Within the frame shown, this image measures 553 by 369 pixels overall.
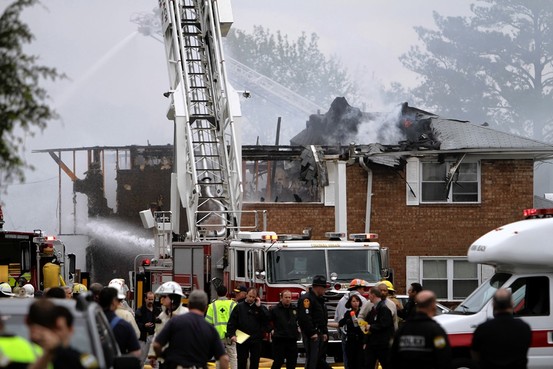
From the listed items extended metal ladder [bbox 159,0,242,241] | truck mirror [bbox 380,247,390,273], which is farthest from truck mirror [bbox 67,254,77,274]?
truck mirror [bbox 380,247,390,273]

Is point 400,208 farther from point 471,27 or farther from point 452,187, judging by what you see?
point 471,27

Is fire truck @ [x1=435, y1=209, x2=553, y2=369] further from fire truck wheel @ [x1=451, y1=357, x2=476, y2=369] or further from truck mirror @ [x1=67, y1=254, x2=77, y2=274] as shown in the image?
truck mirror @ [x1=67, y1=254, x2=77, y2=274]

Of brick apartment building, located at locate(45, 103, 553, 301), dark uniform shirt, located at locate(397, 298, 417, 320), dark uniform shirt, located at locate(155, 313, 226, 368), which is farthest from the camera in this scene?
brick apartment building, located at locate(45, 103, 553, 301)

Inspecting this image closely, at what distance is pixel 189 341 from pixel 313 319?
613 centimetres

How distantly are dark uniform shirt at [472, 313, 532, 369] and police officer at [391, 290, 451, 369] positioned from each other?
627mm

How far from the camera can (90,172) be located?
47.7 metres

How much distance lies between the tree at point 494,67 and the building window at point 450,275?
73.1 feet

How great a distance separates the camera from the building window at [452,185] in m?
30.4

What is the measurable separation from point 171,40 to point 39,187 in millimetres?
25241

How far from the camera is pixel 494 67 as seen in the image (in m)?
51.6

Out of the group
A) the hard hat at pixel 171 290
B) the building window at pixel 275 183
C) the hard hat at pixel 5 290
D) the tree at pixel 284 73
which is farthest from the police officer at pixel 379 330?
the tree at pixel 284 73

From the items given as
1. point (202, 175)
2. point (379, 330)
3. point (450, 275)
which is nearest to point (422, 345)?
point (379, 330)

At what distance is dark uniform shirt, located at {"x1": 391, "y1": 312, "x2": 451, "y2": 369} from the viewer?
380 inches

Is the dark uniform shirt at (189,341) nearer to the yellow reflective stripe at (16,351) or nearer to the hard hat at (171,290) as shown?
the hard hat at (171,290)
